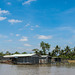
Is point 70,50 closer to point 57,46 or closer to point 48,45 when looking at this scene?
point 57,46

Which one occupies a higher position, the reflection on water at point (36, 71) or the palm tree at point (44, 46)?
the palm tree at point (44, 46)

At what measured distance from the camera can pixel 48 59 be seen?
193 feet

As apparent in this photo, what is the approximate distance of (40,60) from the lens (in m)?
56.9

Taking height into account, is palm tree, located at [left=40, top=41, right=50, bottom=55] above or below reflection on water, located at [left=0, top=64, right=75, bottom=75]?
above

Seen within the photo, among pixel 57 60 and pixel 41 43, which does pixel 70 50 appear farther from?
pixel 57 60

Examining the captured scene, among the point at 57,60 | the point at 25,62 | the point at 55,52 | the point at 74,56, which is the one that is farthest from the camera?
the point at 55,52

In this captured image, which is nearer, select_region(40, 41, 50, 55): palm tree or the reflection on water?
the reflection on water

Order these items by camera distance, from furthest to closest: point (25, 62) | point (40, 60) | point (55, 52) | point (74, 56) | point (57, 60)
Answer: point (55, 52)
point (74, 56)
point (57, 60)
point (40, 60)
point (25, 62)

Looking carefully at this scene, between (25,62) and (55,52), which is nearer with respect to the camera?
(25,62)

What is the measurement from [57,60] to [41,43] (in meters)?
23.7

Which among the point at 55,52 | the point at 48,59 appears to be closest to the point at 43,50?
the point at 55,52

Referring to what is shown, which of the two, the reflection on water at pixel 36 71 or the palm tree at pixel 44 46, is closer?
the reflection on water at pixel 36 71

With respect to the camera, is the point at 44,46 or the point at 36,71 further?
the point at 44,46

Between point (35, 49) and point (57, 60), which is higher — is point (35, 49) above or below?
above
